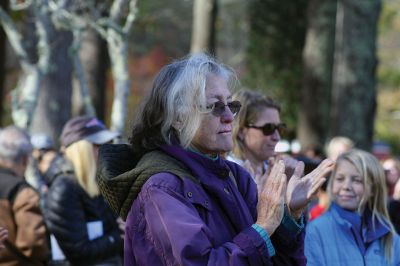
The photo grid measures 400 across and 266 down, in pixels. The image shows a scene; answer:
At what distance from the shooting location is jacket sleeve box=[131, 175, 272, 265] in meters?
3.03

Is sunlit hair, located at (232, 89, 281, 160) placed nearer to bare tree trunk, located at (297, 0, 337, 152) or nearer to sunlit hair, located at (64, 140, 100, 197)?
sunlit hair, located at (64, 140, 100, 197)

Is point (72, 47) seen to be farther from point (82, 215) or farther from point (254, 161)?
point (254, 161)

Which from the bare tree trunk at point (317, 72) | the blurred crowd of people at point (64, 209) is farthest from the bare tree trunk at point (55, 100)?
the blurred crowd of people at point (64, 209)

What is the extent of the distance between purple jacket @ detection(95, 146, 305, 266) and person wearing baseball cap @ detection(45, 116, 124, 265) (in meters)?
2.87

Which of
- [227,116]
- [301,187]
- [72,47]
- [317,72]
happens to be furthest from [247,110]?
[317,72]

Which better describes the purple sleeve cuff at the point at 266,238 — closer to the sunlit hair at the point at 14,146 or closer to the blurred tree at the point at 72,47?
the sunlit hair at the point at 14,146

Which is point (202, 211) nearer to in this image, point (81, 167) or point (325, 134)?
point (81, 167)

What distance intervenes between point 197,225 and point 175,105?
53 cm

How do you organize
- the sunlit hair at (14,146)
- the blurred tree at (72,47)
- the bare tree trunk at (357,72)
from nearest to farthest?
the sunlit hair at (14,146)
the blurred tree at (72,47)
the bare tree trunk at (357,72)

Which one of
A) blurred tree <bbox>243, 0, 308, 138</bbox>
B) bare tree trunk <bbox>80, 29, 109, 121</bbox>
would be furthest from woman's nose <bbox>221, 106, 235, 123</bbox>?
blurred tree <bbox>243, 0, 308, 138</bbox>

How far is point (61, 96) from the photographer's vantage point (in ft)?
46.1

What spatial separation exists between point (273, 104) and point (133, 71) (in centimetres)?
2858

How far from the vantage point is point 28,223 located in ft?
18.8

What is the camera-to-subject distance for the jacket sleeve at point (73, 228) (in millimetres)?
6137
